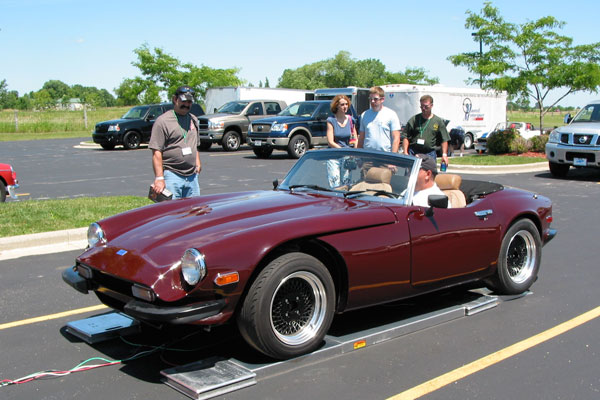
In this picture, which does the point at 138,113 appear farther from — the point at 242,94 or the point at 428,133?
the point at 428,133

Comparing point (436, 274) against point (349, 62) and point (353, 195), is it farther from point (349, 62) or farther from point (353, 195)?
point (349, 62)

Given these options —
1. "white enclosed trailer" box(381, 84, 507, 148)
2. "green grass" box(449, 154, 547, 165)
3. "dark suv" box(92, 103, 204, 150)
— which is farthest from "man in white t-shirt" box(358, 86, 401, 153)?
"white enclosed trailer" box(381, 84, 507, 148)

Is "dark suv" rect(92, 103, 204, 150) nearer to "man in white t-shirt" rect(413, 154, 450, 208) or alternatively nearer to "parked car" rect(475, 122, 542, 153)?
"parked car" rect(475, 122, 542, 153)

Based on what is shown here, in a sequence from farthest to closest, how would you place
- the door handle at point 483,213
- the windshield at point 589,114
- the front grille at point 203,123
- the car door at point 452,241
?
the front grille at point 203,123 → the windshield at point 589,114 → the door handle at point 483,213 → the car door at point 452,241

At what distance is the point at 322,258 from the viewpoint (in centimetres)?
419

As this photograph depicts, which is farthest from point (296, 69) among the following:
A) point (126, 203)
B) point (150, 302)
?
point (150, 302)

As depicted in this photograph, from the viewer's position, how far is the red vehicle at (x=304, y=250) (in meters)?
3.66

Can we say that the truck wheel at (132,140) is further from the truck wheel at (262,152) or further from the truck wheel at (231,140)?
the truck wheel at (262,152)

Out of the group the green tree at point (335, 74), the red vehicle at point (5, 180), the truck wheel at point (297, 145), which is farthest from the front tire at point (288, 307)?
the green tree at point (335, 74)

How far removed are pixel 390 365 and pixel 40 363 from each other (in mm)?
2352

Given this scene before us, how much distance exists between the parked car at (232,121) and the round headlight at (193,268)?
66.4ft

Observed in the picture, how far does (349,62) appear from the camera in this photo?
9538cm

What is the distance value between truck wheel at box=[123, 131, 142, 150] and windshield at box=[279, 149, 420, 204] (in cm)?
2088

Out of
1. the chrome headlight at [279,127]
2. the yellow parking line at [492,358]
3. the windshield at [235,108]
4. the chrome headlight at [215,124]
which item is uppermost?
the windshield at [235,108]
